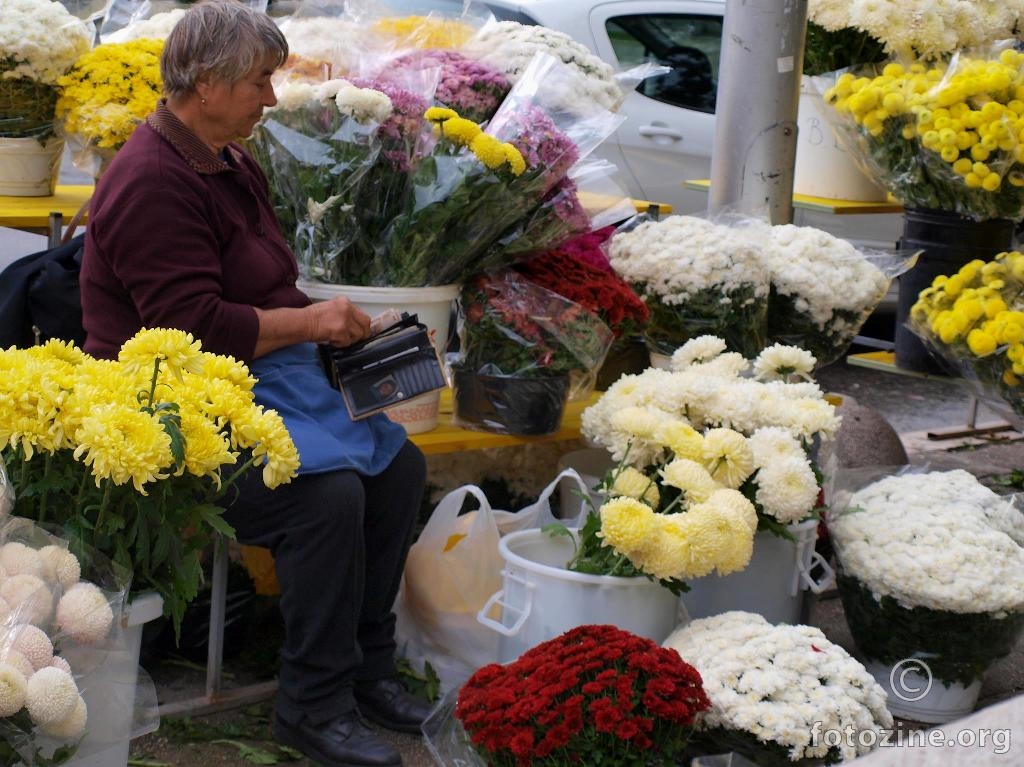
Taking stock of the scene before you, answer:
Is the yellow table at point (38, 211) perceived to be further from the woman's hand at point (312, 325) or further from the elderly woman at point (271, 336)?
the woman's hand at point (312, 325)

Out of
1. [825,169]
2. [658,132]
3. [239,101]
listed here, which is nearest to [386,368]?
[239,101]

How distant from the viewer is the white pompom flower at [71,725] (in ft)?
5.52

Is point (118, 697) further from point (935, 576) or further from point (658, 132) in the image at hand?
point (658, 132)

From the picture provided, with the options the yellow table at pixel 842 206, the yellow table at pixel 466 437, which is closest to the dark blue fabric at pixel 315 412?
the yellow table at pixel 466 437

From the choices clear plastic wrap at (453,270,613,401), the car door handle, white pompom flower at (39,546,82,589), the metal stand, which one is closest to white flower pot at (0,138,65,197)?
clear plastic wrap at (453,270,613,401)

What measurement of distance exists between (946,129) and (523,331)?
1.51m

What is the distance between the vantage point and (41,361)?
1.95 metres

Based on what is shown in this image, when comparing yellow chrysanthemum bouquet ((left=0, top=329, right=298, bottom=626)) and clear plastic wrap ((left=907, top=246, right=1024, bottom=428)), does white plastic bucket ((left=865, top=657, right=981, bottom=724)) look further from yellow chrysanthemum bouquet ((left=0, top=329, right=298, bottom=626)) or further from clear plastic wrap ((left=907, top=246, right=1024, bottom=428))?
yellow chrysanthemum bouquet ((left=0, top=329, right=298, bottom=626))

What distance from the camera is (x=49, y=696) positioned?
64.4 inches

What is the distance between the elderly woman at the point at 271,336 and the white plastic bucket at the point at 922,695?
107 centimetres

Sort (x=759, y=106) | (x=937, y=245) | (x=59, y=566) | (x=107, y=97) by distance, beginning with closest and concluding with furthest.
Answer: (x=59, y=566) < (x=107, y=97) < (x=759, y=106) < (x=937, y=245)

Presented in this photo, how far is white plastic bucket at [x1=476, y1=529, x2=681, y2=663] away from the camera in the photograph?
8.78ft

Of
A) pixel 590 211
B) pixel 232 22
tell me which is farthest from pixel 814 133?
pixel 232 22

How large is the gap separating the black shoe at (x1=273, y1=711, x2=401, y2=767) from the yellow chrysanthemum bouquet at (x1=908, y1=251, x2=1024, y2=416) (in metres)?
2.02
